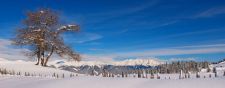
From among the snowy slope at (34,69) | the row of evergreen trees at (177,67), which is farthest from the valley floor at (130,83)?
the snowy slope at (34,69)

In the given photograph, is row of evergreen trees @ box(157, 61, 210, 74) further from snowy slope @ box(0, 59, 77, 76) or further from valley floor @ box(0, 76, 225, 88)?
valley floor @ box(0, 76, 225, 88)

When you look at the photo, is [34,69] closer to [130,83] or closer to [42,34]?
[42,34]

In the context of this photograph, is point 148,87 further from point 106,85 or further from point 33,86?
point 33,86

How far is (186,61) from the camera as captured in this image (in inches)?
1556

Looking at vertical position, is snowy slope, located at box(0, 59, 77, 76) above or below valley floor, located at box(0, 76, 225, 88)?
above

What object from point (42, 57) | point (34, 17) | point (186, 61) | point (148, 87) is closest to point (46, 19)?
point (34, 17)

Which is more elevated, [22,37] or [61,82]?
[22,37]

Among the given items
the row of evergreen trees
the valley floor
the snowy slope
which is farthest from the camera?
the snowy slope

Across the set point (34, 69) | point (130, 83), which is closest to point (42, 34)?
point (34, 69)

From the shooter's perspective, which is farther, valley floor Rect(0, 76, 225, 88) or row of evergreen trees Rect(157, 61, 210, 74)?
row of evergreen trees Rect(157, 61, 210, 74)

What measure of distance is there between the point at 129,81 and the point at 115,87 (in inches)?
33.1

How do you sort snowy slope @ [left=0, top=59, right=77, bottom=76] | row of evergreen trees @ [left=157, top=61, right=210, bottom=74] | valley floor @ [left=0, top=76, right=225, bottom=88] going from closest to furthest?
valley floor @ [left=0, top=76, right=225, bottom=88], row of evergreen trees @ [left=157, top=61, right=210, bottom=74], snowy slope @ [left=0, top=59, right=77, bottom=76]

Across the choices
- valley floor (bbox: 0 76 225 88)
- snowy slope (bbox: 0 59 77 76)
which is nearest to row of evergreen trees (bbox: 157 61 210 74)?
snowy slope (bbox: 0 59 77 76)

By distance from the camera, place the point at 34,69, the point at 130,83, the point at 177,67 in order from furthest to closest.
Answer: the point at 34,69 → the point at 177,67 → the point at 130,83
